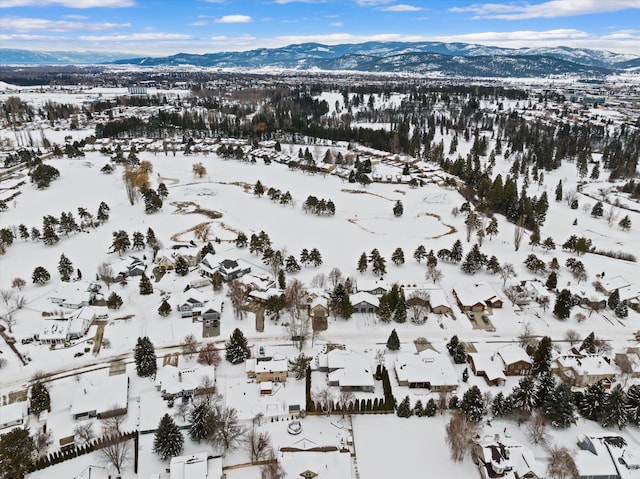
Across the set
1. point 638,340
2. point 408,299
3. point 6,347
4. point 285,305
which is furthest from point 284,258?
point 638,340

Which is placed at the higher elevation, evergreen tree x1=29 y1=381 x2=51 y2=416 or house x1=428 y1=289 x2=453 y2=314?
evergreen tree x1=29 y1=381 x2=51 y2=416

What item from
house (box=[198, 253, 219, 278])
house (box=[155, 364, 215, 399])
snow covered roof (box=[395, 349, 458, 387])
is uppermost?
house (box=[198, 253, 219, 278])

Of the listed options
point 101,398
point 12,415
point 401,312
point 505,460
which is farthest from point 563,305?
point 12,415

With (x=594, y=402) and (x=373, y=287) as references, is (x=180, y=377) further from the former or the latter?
(x=594, y=402)

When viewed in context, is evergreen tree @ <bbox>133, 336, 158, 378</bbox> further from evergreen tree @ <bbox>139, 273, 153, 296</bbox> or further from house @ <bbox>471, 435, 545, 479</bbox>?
house @ <bbox>471, 435, 545, 479</bbox>

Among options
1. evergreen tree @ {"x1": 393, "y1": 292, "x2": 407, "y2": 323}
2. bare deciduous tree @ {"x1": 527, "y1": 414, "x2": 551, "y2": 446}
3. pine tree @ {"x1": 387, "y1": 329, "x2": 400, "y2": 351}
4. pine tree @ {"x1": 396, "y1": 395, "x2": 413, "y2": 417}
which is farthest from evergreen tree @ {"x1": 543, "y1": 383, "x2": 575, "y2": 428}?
evergreen tree @ {"x1": 393, "y1": 292, "x2": 407, "y2": 323}

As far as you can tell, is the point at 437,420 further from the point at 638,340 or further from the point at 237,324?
the point at 638,340

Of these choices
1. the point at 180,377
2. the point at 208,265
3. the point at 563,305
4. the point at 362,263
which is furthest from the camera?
the point at 208,265
